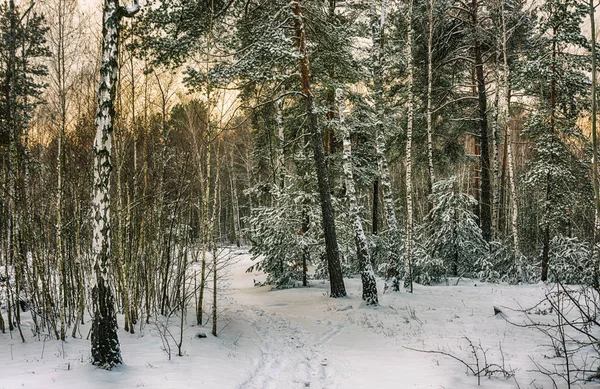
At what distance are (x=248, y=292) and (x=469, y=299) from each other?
25.6 feet

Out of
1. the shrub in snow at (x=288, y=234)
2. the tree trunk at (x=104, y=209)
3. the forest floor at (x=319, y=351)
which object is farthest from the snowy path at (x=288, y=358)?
the shrub in snow at (x=288, y=234)

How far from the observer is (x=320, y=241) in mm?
13320

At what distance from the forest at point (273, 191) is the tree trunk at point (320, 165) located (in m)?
0.06

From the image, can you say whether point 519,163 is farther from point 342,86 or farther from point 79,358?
point 79,358

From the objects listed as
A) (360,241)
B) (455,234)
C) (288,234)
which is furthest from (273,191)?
(455,234)

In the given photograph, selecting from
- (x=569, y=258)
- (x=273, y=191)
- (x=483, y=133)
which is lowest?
(x=569, y=258)

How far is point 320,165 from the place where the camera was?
10641 millimetres

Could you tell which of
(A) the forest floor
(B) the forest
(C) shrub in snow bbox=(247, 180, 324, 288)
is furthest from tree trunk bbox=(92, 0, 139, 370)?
(C) shrub in snow bbox=(247, 180, 324, 288)

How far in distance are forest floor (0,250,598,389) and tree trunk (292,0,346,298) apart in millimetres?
977

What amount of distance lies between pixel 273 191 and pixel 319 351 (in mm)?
7509

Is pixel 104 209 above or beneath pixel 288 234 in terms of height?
above

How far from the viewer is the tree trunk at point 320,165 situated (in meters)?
10.2

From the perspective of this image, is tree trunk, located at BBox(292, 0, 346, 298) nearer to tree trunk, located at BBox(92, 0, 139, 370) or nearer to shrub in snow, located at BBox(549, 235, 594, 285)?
tree trunk, located at BBox(92, 0, 139, 370)

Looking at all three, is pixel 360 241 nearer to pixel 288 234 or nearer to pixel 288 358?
pixel 288 234
